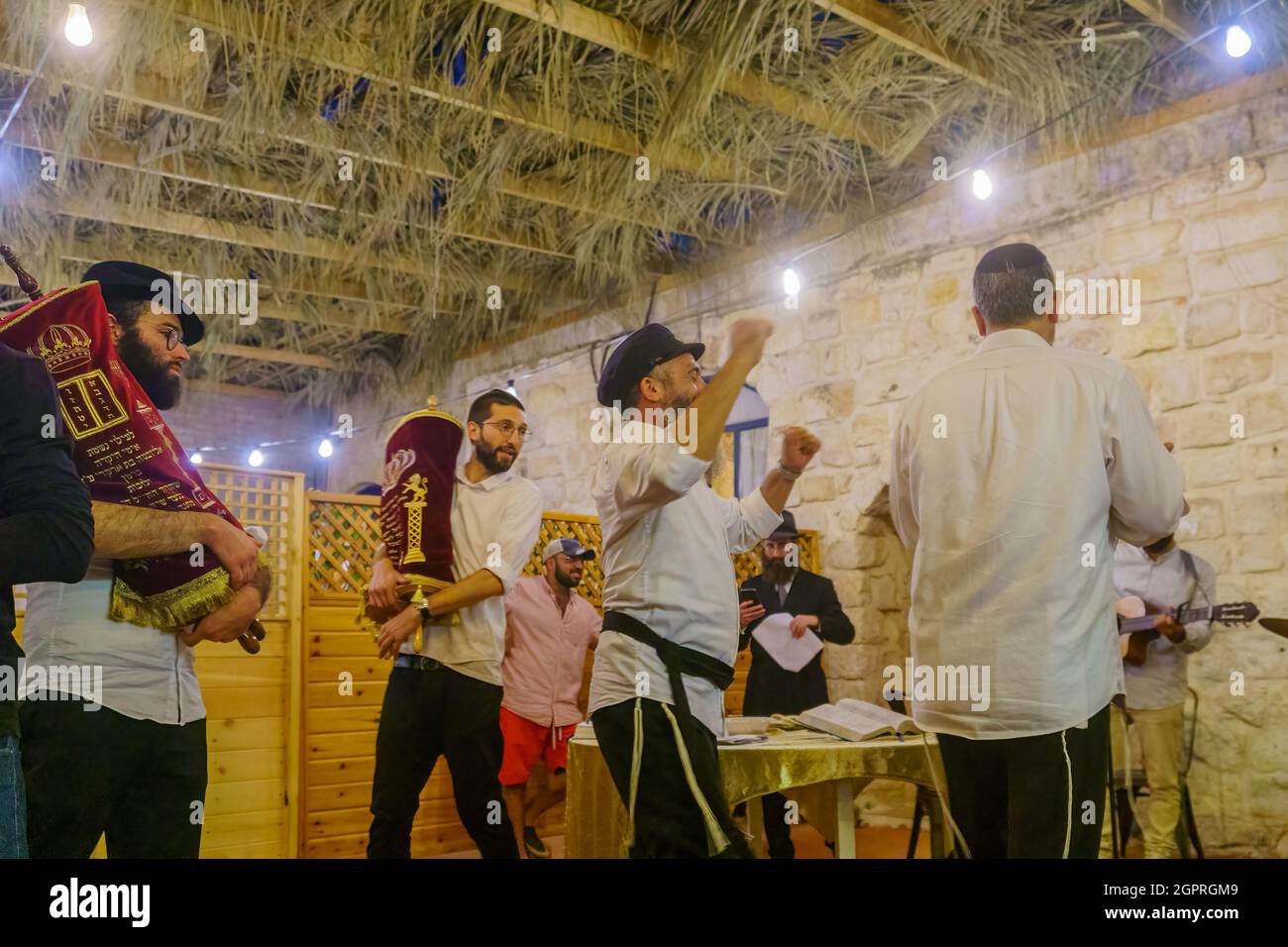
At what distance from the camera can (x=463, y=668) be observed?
3008 mm

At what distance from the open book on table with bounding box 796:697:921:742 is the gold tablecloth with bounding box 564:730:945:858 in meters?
0.03

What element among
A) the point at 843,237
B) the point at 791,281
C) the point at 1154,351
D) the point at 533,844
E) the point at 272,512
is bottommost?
the point at 533,844

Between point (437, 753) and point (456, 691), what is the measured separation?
19 centimetres

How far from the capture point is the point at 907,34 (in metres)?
4.36

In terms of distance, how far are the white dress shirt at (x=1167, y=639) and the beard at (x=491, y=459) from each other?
2.55 metres

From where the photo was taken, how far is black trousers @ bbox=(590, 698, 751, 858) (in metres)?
2.02

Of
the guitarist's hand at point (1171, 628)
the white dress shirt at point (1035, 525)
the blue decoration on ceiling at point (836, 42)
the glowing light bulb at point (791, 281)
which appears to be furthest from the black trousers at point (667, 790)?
the glowing light bulb at point (791, 281)

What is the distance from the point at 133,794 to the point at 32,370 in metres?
0.91

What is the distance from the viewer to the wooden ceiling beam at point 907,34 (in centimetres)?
418

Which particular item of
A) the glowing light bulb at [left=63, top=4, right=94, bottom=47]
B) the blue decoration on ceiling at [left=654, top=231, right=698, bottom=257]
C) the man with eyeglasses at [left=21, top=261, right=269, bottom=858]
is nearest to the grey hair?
the man with eyeglasses at [left=21, top=261, right=269, bottom=858]

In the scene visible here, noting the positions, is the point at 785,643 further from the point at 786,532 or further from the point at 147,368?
the point at 147,368

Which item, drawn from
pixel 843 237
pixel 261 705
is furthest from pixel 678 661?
pixel 843 237
